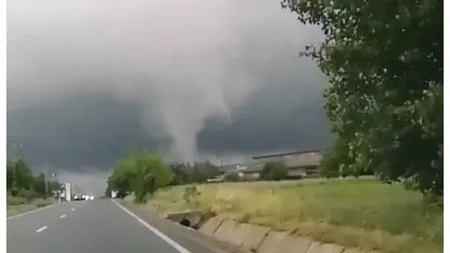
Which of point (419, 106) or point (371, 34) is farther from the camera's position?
point (371, 34)

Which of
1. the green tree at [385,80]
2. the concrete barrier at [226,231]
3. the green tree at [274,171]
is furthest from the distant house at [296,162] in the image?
the concrete barrier at [226,231]

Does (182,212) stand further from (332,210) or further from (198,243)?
(332,210)

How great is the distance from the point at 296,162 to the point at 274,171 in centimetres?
33

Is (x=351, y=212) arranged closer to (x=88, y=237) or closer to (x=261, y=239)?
(x=261, y=239)

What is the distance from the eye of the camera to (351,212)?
26.3 feet

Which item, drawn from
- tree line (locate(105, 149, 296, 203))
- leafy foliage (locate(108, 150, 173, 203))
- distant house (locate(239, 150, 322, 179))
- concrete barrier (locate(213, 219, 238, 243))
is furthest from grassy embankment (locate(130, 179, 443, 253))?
leafy foliage (locate(108, 150, 173, 203))

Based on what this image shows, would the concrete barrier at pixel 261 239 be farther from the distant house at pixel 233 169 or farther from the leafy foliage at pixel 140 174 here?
the leafy foliage at pixel 140 174

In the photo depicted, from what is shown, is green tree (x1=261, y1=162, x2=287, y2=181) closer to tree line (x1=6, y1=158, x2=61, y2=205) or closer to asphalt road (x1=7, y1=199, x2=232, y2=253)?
asphalt road (x1=7, y1=199, x2=232, y2=253)

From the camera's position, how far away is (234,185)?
8828 millimetres

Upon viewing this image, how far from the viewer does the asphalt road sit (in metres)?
7.82

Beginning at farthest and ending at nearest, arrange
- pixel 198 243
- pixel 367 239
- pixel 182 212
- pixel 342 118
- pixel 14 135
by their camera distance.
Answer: pixel 182 212 < pixel 198 243 < pixel 367 239 < pixel 342 118 < pixel 14 135

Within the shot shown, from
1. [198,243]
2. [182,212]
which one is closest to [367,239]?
[198,243]

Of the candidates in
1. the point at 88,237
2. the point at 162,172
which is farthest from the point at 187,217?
the point at 88,237
